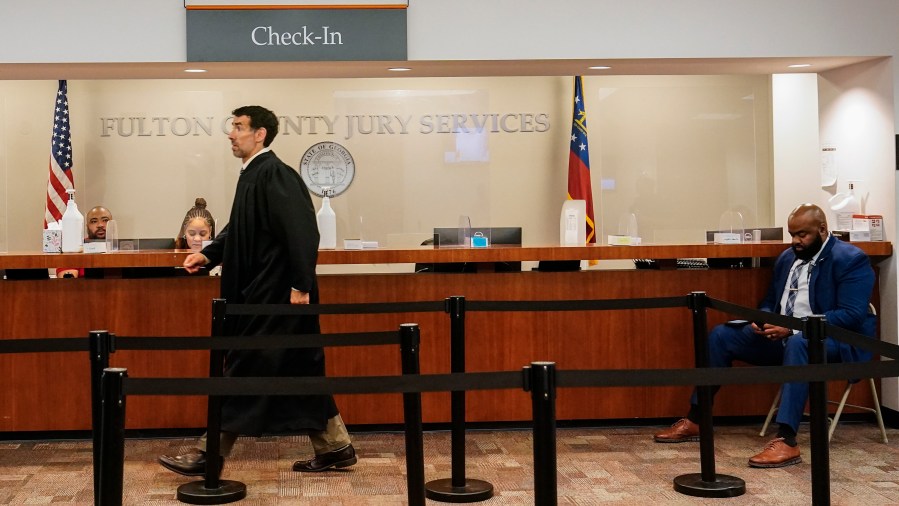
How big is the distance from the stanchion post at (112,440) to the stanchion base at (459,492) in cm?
183

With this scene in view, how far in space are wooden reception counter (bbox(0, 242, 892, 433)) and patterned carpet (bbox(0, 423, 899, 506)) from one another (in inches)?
5.7

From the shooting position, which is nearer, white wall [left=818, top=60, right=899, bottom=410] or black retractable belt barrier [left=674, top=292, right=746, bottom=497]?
black retractable belt barrier [left=674, top=292, right=746, bottom=497]

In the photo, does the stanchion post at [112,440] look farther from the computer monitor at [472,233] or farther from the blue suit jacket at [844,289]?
the blue suit jacket at [844,289]

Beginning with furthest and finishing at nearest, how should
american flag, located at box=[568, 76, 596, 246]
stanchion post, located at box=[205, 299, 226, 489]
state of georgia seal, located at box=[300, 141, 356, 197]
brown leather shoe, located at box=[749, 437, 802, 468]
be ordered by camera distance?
state of georgia seal, located at box=[300, 141, 356, 197] < american flag, located at box=[568, 76, 596, 246] < brown leather shoe, located at box=[749, 437, 802, 468] < stanchion post, located at box=[205, 299, 226, 489]

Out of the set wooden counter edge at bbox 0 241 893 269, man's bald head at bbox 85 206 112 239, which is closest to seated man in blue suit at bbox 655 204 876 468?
wooden counter edge at bbox 0 241 893 269

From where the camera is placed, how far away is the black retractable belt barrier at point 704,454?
4.43 meters

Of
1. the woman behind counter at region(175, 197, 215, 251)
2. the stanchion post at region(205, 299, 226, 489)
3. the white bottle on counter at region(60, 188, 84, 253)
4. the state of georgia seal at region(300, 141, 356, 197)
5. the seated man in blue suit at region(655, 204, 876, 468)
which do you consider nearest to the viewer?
the stanchion post at region(205, 299, 226, 489)

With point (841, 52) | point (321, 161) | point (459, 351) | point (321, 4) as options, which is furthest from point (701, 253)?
point (321, 161)

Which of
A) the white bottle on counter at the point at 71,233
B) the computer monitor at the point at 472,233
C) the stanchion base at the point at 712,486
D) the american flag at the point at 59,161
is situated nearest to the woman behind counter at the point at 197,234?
the white bottle on counter at the point at 71,233

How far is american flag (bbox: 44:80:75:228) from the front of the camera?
30.1 ft

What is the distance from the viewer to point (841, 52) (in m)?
6.02

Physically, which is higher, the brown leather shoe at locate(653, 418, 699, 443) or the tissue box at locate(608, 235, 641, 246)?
the tissue box at locate(608, 235, 641, 246)

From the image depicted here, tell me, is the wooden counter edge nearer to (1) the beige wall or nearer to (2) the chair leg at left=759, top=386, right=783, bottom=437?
(2) the chair leg at left=759, top=386, right=783, bottom=437

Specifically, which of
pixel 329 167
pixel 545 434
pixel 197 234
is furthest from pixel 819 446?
pixel 329 167
